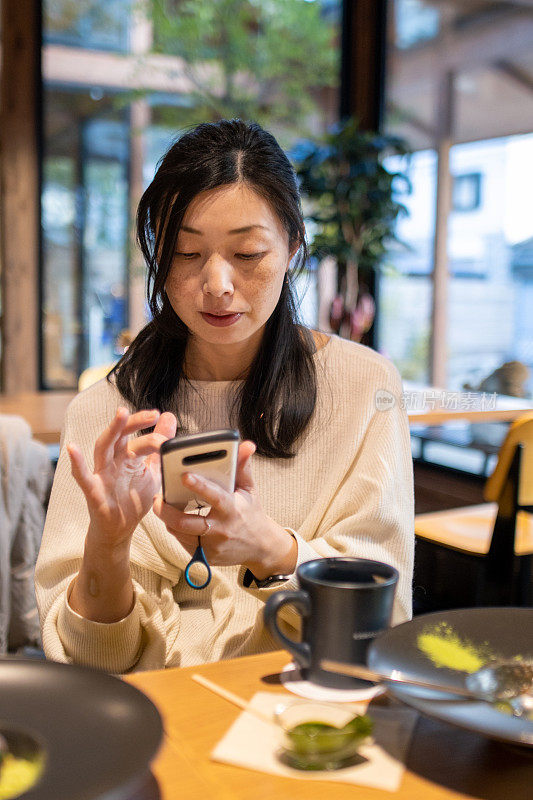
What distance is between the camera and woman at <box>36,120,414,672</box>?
973 mm

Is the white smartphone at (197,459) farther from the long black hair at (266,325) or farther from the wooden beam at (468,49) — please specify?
the wooden beam at (468,49)

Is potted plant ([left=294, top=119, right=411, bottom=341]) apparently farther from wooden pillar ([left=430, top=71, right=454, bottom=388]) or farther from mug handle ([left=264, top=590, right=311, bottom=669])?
mug handle ([left=264, top=590, right=311, bottom=669])

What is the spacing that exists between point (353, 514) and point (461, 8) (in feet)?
12.2

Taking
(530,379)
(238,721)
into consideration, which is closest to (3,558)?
(238,721)

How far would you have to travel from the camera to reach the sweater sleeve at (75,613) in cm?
101

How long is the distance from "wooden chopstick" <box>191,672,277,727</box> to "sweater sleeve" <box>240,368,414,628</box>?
0.89ft

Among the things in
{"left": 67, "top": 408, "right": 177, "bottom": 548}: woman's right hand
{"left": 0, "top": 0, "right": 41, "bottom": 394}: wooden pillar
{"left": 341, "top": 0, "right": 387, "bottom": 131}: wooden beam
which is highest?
{"left": 341, "top": 0, "right": 387, "bottom": 131}: wooden beam

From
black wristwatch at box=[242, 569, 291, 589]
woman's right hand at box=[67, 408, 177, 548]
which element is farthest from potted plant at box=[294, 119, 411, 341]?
woman's right hand at box=[67, 408, 177, 548]

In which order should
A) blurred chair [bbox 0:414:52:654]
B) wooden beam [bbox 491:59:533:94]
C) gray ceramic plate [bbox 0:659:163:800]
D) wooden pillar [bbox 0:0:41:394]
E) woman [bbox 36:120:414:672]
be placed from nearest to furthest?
gray ceramic plate [bbox 0:659:163:800] < woman [bbox 36:120:414:672] < blurred chair [bbox 0:414:52:654] < wooden beam [bbox 491:59:533:94] < wooden pillar [bbox 0:0:41:394]

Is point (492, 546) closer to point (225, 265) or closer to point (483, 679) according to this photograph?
point (225, 265)

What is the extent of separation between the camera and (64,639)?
102 centimetres

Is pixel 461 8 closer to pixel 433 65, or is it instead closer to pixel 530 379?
pixel 433 65

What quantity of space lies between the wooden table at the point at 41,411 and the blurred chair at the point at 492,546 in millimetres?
Answer: 1134

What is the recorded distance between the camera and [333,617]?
2.36 ft
